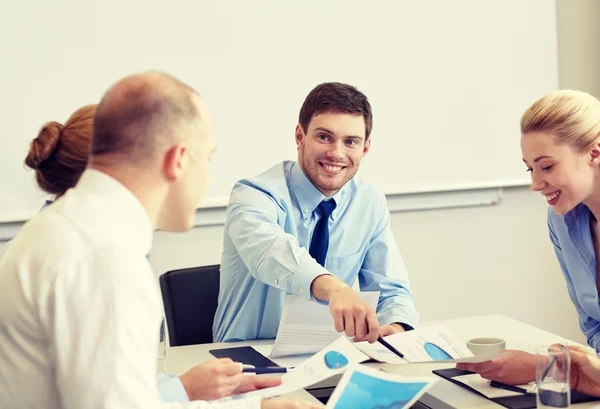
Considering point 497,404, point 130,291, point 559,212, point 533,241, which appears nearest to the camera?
point 130,291

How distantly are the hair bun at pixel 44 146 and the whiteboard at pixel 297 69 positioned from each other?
129 centimetres

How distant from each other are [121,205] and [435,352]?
0.95 m

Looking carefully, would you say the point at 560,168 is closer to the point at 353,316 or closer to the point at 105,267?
the point at 353,316

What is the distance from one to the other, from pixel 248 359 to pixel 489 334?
738 millimetres

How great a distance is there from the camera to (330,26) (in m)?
3.38

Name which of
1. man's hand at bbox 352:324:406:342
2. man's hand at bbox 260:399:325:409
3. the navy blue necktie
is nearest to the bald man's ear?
man's hand at bbox 260:399:325:409

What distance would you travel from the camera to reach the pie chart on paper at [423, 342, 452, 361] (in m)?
1.71

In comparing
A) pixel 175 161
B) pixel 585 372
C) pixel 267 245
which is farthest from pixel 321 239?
pixel 175 161

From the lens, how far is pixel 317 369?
1633 millimetres

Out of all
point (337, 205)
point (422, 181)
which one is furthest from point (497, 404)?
point (422, 181)

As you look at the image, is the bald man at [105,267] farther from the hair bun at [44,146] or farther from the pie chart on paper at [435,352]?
the pie chart on paper at [435,352]

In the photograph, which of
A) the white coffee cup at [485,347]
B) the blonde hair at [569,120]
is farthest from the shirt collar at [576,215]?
the white coffee cup at [485,347]

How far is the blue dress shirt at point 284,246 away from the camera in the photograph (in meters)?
2.20

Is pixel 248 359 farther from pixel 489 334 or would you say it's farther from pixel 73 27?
pixel 73 27
